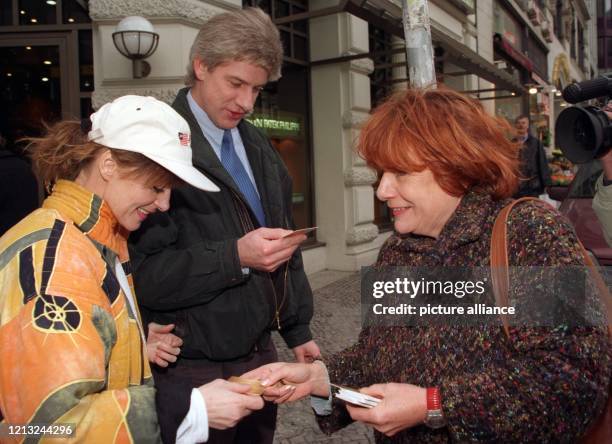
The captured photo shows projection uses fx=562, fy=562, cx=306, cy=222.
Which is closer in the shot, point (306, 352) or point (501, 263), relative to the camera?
point (501, 263)

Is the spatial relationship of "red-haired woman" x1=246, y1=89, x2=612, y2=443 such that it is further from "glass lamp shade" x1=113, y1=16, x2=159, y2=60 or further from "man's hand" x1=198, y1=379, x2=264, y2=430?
"glass lamp shade" x1=113, y1=16, x2=159, y2=60

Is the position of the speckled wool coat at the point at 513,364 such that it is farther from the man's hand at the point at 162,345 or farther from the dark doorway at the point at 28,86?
the dark doorway at the point at 28,86

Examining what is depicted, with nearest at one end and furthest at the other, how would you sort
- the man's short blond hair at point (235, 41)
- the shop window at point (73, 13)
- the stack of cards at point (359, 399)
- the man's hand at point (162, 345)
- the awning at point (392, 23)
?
the stack of cards at point (359, 399) → the man's hand at point (162, 345) → the man's short blond hair at point (235, 41) → the shop window at point (73, 13) → the awning at point (392, 23)

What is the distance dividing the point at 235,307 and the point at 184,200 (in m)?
0.43

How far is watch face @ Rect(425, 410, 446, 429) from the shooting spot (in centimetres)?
135

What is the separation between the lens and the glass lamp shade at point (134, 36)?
4.93m

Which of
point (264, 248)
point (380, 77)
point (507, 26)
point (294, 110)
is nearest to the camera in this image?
point (264, 248)

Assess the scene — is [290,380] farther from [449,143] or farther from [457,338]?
[449,143]

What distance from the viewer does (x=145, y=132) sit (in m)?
1.44

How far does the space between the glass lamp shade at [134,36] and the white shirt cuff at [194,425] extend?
14.2 ft

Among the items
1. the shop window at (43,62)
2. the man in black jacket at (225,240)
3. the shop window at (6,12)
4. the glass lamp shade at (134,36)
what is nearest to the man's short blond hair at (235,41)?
the man in black jacket at (225,240)

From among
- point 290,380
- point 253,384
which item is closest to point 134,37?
point 290,380

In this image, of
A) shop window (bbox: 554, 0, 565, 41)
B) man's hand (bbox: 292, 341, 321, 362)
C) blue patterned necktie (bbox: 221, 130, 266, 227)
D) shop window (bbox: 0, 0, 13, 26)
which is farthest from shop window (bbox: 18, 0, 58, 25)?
shop window (bbox: 554, 0, 565, 41)

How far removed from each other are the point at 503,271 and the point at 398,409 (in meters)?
0.42
